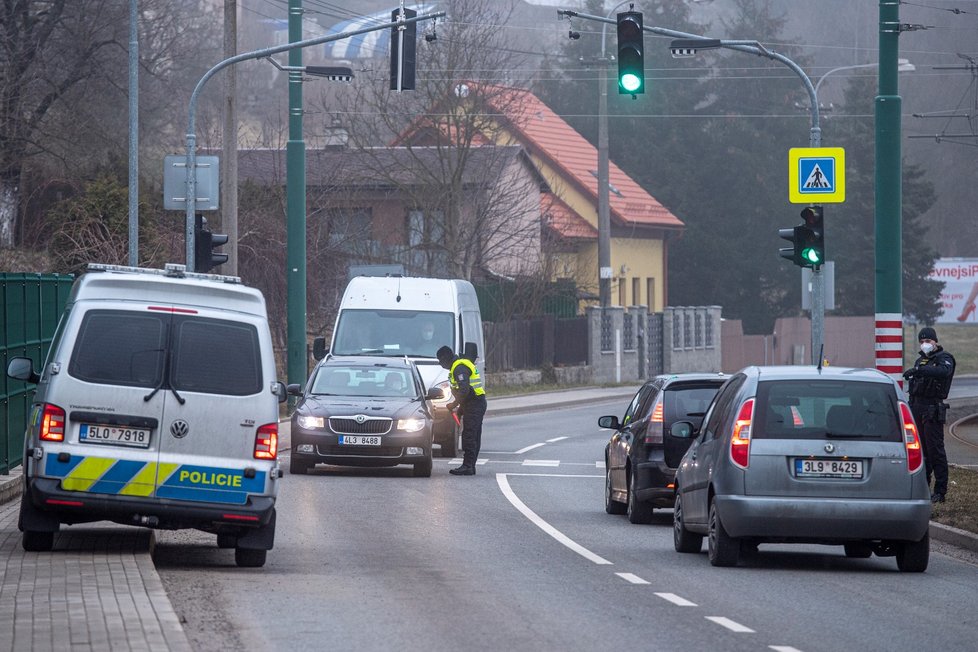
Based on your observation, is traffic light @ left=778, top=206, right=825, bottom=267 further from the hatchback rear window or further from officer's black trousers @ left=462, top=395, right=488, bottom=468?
the hatchback rear window

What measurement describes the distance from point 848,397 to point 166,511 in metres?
5.12

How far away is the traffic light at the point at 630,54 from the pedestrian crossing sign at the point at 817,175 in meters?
2.47

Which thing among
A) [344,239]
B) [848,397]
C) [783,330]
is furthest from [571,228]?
[848,397]

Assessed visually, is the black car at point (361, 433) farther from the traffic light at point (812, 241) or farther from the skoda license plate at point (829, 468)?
the skoda license plate at point (829, 468)

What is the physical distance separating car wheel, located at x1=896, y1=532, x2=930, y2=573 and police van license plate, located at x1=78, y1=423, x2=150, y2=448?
5.78m

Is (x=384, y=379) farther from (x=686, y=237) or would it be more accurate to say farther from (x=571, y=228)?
(x=686, y=237)

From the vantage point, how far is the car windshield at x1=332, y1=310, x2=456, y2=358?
90.0 feet

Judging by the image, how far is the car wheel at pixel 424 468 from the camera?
22188 millimetres

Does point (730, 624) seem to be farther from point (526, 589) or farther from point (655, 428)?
point (655, 428)

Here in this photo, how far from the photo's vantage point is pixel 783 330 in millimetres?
72750

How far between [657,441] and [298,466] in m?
7.04

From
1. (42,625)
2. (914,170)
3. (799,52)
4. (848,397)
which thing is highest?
(799,52)

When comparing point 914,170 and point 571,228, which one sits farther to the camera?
point 914,170

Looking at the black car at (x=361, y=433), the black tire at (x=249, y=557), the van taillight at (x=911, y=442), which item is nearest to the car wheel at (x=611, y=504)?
the black car at (x=361, y=433)
